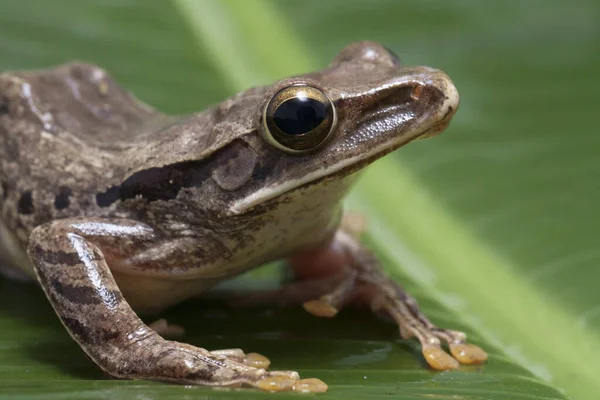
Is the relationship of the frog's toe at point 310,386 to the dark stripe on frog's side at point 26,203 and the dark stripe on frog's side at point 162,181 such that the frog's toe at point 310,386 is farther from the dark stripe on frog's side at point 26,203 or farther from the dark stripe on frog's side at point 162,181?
the dark stripe on frog's side at point 26,203

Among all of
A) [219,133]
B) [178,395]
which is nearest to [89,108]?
[219,133]

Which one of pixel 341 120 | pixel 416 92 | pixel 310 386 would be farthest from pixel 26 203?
pixel 416 92

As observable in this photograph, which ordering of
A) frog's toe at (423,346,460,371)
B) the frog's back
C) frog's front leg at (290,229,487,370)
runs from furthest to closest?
the frog's back
frog's front leg at (290,229,487,370)
frog's toe at (423,346,460,371)

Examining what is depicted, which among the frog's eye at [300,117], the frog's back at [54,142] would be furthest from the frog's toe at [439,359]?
the frog's back at [54,142]

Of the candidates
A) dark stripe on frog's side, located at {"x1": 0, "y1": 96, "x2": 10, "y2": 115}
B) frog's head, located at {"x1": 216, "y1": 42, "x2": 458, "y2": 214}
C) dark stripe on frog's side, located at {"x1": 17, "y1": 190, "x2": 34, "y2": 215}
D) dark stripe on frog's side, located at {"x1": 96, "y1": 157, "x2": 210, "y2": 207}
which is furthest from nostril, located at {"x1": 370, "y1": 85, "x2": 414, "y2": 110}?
dark stripe on frog's side, located at {"x1": 0, "y1": 96, "x2": 10, "y2": 115}

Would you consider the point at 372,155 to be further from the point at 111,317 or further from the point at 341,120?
the point at 111,317

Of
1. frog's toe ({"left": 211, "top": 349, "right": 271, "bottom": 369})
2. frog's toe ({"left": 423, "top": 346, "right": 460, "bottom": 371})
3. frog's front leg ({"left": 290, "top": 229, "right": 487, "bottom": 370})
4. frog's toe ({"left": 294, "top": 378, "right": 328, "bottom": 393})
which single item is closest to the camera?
frog's toe ({"left": 294, "top": 378, "right": 328, "bottom": 393})

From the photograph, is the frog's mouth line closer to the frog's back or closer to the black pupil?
the black pupil
